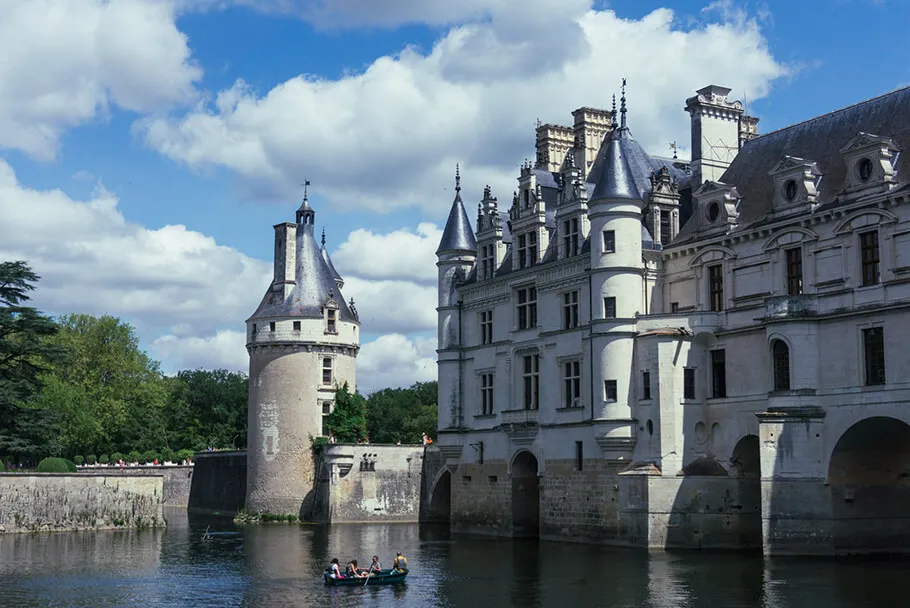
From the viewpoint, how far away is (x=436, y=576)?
1326 inches

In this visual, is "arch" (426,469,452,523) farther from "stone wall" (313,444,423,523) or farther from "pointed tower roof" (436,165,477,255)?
"pointed tower roof" (436,165,477,255)

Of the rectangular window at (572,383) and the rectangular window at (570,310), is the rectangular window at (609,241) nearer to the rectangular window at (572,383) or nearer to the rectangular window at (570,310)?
the rectangular window at (570,310)

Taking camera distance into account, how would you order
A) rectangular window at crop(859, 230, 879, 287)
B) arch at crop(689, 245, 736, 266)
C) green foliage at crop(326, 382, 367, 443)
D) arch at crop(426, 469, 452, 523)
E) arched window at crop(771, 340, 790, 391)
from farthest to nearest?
1. green foliage at crop(326, 382, 367, 443)
2. arch at crop(426, 469, 452, 523)
3. arch at crop(689, 245, 736, 266)
4. arched window at crop(771, 340, 790, 391)
5. rectangular window at crop(859, 230, 879, 287)

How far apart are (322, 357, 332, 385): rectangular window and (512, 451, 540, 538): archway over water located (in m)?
15.7

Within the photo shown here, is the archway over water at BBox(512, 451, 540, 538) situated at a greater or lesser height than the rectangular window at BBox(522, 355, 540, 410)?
lesser

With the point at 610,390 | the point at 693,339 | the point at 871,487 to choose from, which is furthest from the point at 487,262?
the point at 871,487

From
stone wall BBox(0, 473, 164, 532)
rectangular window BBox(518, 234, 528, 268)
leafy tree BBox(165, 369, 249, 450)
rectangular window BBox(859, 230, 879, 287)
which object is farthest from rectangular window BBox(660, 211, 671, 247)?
leafy tree BBox(165, 369, 249, 450)

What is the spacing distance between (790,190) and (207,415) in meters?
56.3

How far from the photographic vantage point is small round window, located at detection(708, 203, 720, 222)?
42.2 meters

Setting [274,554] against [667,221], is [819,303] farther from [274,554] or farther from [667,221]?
[274,554]

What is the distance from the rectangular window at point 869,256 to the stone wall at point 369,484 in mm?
27730

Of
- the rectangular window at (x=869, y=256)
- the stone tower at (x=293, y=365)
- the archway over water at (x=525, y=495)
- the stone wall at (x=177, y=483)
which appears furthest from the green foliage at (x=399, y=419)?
the rectangular window at (x=869, y=256)

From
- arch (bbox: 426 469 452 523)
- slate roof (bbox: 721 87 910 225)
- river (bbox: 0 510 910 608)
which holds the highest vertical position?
slate roof (bbox: 721 87 910 225)

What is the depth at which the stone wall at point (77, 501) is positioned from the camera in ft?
155
